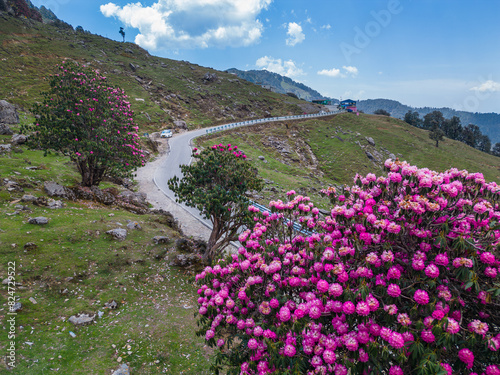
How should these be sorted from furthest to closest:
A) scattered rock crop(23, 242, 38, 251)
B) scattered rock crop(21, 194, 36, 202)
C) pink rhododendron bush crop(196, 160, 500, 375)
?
1. scattered rock crop(21, 194, 36, 202)
2. scattered rock crop(23, 242, 38, 251)
3. pink rhododendron bush crop(196, 160, 500, 375)

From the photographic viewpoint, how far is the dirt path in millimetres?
21347

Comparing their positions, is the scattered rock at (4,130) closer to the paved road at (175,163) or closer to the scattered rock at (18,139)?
the scattered rock at (18,139)

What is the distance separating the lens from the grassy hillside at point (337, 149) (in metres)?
51.3

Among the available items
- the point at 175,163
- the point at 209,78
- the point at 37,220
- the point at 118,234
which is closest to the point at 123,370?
the point at 118,234

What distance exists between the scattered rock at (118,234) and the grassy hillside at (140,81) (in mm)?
47103

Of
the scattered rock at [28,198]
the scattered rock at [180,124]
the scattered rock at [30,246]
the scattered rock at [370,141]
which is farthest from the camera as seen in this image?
the scattered rock at [370,141]

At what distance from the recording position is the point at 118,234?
14508mm

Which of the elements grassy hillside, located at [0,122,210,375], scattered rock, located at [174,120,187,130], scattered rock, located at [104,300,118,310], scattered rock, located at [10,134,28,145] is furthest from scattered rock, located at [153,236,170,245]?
scattered rock, located at [174,120,187,130]

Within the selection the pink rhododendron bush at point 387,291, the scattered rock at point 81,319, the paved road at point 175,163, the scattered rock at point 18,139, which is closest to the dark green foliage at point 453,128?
the paved road at point 175,163

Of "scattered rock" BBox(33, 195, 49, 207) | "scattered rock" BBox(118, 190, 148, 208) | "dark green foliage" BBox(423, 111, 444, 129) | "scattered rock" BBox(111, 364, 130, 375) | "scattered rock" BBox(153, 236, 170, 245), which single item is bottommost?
"scattered rock" BBox(111, 364, 130, 375)

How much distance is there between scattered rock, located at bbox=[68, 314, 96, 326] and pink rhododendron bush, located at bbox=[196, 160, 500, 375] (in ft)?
19.8

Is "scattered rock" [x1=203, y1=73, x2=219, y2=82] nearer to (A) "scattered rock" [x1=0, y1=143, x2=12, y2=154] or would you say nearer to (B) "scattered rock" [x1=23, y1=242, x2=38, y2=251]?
(A) "scattered rock" [x1=0, y1=143, x2=12, y2=154]

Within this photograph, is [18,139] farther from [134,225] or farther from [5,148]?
[134,225]

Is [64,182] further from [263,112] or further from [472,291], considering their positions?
[263,112]
